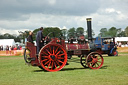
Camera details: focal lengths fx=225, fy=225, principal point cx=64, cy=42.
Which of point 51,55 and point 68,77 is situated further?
point 51,55

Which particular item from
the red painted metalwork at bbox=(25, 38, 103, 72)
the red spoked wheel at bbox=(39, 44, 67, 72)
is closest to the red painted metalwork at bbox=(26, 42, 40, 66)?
the red painted metalwork at bbox=(25, 38, 103, 72)

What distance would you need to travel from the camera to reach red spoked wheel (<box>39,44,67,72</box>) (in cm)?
1029

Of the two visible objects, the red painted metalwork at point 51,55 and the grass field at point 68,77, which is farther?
the red painted metalwork at point 51,55

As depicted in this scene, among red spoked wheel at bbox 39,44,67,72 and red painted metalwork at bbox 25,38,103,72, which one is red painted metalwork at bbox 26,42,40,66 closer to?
red painted metalwork at bbox 25,38,103,72

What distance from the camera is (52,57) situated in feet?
34.2

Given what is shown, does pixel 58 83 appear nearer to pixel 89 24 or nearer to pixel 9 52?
pixel 89 24

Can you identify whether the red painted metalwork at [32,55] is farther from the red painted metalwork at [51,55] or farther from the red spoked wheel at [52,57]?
the red spoked wheel at [52,57]

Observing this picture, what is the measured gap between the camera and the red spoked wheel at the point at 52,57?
10.3m

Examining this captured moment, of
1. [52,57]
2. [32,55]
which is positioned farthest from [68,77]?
[32,55]

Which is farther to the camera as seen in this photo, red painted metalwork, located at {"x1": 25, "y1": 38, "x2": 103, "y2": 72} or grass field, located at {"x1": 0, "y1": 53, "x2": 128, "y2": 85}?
red painted metalwork, located at {"x1": 25, "y1": 38, "x2": 103, "y2": 72}

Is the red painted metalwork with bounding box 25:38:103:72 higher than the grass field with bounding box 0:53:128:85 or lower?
higher

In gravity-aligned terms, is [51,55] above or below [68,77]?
above

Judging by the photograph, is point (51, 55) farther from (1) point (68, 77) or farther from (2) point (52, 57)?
(1) point (68, 77)

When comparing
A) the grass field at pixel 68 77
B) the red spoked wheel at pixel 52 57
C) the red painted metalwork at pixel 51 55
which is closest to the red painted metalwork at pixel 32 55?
the red painted metalwork at pixel 51 55
